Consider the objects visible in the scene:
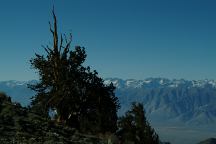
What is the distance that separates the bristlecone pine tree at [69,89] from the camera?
1735 inches

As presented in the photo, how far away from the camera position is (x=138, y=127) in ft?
259

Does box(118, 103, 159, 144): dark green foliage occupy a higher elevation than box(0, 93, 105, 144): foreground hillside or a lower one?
higher

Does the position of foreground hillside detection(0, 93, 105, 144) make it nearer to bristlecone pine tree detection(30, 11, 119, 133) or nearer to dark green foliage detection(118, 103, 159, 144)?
bristlecone pine tree detection(30, 11, 119, 133)

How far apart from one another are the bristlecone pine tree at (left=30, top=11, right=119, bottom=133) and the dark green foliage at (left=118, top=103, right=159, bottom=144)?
24.4 m

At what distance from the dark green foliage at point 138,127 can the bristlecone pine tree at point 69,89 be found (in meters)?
24.4

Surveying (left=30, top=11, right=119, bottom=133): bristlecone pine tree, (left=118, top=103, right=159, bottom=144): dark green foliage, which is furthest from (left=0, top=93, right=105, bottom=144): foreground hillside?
(left=118, top=103, right=159, bottom=144): dark green foliage

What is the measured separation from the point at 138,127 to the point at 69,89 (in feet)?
117

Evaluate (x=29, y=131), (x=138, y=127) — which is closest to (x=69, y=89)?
(x=29, y=131)

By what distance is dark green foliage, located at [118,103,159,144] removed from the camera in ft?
251

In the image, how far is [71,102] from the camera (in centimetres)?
4469

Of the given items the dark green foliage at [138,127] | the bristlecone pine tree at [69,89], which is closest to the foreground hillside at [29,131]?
the bristlecone pine tree at [69,89]

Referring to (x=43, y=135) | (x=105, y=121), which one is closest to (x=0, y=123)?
(x=43, y=135)

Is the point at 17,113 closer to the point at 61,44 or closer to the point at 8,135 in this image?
the point at 8,135

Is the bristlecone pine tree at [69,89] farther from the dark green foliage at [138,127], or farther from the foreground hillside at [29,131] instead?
the dark green foliage at [138,127]
